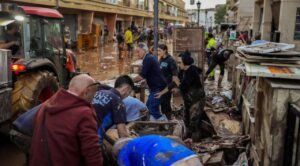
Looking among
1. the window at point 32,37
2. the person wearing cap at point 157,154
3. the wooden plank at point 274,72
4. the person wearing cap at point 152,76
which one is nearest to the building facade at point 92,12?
the window at point 32,37

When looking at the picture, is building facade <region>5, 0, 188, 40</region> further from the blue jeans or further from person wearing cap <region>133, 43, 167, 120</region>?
the blue jeans

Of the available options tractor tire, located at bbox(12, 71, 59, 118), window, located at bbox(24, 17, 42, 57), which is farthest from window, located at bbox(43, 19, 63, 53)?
tractor tire, located at bbox(12, 71, 59, 118)

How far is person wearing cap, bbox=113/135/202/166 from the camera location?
232 cm

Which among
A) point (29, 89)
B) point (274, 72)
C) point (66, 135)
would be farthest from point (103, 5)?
point (66, 135)

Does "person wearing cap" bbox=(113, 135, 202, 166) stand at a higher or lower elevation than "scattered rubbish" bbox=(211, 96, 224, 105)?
higher

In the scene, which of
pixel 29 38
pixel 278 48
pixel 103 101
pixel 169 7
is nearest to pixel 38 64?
pixel 29 38

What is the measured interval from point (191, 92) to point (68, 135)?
4.35 metres

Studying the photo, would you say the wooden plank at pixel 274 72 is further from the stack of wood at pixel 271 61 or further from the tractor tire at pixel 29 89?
the tractor tire at pixel 29 89

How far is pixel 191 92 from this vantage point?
6.85 m

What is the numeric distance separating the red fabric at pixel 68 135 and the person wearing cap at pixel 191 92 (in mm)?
4009

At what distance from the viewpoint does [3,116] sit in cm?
533

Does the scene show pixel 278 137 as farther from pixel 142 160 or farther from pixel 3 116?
pixel 3 116

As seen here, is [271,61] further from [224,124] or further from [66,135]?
[224,124]

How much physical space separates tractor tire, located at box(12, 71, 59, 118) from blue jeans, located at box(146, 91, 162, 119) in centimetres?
180
